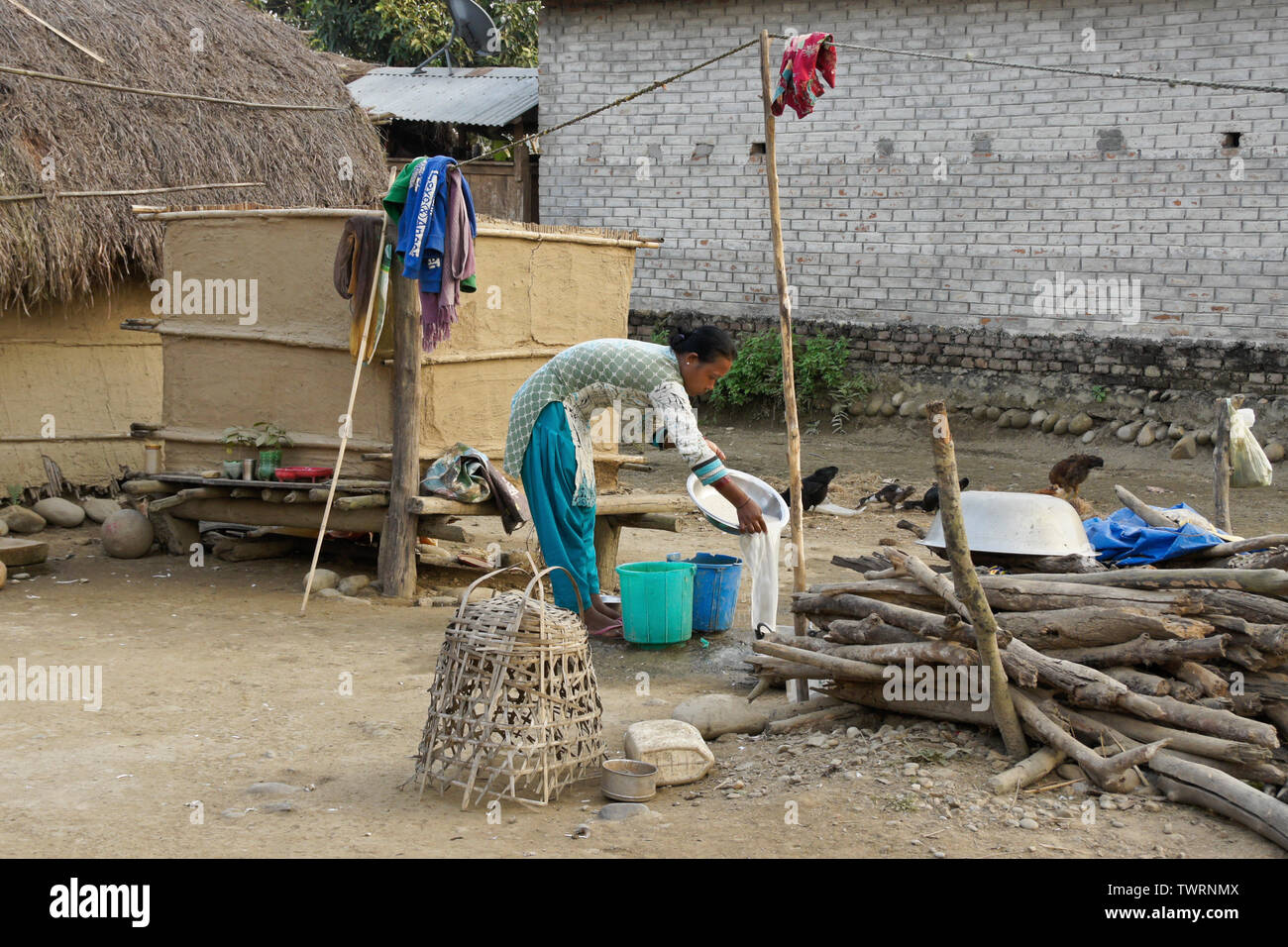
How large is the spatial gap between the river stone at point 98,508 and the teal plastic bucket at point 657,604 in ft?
15.5

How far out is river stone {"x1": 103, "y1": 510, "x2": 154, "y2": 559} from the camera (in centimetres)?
764

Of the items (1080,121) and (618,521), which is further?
(1080,121)

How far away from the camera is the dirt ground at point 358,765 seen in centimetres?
356

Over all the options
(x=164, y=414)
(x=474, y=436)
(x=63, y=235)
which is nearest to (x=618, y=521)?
(x=474, y=436)

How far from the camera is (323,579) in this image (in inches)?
272

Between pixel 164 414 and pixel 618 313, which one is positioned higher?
pixel 618 313

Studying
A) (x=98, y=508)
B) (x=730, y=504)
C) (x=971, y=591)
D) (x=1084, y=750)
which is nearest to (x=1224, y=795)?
(x=1084, y=750)

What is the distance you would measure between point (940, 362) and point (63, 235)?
781cm

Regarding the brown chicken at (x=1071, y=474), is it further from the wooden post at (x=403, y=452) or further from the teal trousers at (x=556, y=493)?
the wooden post at (x=403, y=452)

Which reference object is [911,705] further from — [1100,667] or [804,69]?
[804,69]

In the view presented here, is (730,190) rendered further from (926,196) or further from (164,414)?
(164,414)

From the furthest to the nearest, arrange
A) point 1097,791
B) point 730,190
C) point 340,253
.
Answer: point 730,190 → point 340,253 → point 1097,791

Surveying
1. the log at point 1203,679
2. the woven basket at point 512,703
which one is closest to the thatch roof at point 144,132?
the woven basket at point 512,703

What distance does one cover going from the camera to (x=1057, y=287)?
→ 11.5 m
